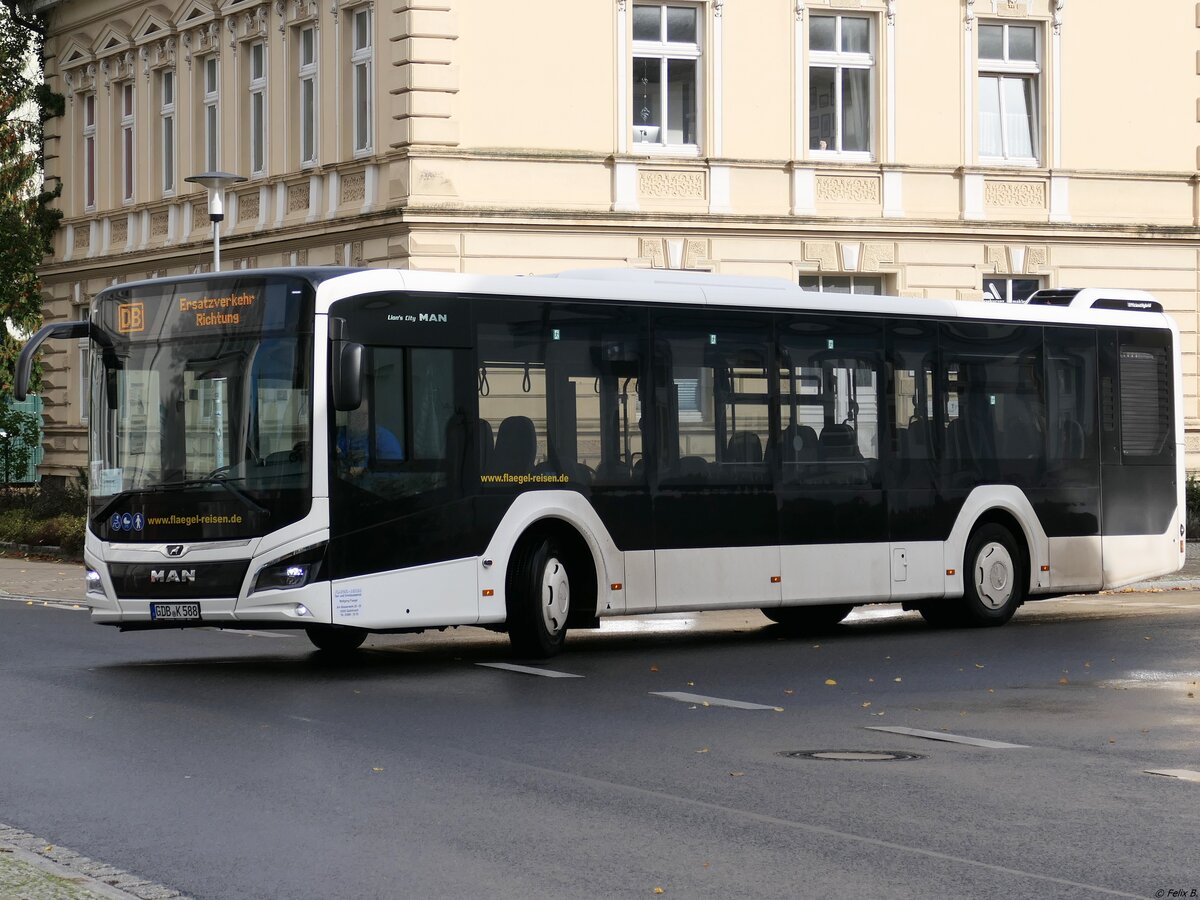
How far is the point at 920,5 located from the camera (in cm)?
3288

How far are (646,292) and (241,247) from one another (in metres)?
18.1

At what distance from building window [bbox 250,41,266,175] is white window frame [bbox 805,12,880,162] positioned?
891 centimetres

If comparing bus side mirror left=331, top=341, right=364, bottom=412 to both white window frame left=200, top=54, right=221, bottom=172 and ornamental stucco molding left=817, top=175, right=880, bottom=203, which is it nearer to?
ornamental stucco molding left=817, top=175, right=880, bottom=203

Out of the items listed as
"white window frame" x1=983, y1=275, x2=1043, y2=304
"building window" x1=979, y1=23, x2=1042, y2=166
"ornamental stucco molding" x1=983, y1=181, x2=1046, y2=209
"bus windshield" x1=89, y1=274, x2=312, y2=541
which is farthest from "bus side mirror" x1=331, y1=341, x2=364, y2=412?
"building window" x1=979, y1=23, x2=1042, y2=166

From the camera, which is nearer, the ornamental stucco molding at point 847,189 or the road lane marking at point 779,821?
the road lane marking at point 779,821

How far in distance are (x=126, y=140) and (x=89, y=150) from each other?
Result: 5.98 feet

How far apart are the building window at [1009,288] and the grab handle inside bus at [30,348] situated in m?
19.3

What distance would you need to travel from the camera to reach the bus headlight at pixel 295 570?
49.2 feet

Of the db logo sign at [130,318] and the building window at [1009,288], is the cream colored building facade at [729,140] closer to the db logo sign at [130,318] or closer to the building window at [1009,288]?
the building window at [1009,288]

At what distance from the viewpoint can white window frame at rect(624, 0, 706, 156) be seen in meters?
31.6

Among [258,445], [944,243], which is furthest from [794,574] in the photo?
[944,243]

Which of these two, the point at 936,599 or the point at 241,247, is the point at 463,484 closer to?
the point at 936,599

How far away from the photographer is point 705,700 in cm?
1397

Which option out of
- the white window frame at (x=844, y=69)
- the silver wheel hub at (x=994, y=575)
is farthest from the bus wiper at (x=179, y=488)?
the white window frame at (x=844, y=69)
